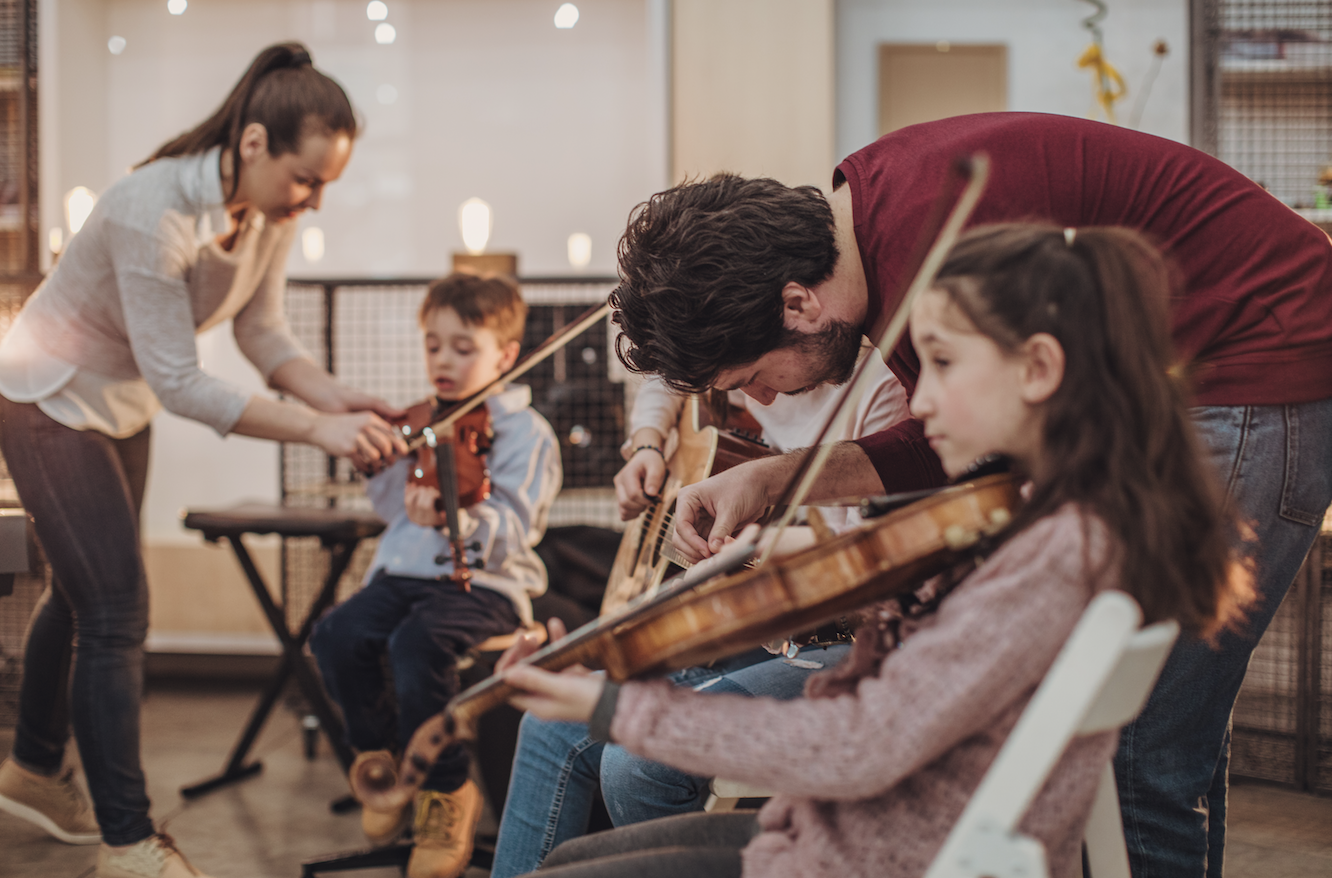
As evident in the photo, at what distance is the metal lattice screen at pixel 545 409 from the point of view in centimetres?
269

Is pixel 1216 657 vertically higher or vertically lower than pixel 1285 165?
lower

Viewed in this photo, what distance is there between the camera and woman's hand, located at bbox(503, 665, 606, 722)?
2.82 feet

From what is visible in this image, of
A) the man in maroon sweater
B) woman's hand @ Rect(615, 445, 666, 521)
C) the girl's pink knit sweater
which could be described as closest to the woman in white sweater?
woman's hand @ Rect(615, 445, 666, 521)

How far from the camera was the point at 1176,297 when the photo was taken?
3.44 feet

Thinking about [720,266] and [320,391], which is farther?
[320,391]

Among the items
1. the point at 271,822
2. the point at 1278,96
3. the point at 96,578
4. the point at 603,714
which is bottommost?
the point at 271,822

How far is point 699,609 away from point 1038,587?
26 centimetres

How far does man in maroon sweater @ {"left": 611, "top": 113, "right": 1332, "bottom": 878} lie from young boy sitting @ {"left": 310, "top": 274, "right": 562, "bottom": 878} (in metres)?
0.99

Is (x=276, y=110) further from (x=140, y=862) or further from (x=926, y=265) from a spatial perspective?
(x=926, y=265)

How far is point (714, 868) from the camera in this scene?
923 mm

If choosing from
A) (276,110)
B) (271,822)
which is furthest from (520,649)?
(271,822)

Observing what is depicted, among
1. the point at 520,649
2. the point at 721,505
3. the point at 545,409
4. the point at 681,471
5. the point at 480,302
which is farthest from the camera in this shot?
the point at 545,409

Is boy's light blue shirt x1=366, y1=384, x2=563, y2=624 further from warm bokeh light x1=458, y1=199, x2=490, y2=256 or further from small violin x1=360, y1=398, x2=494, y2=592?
warm bokeh light x1=458, y1=199, x2=490, y2=256

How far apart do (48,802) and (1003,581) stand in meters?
2.00
